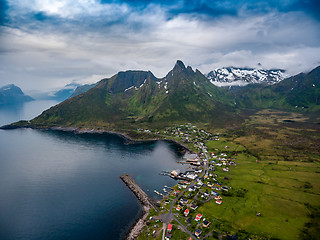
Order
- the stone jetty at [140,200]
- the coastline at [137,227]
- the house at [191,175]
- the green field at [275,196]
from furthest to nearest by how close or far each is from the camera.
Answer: the house at [191,175] < the stone jetty at [140,200] < the coastline at [137,227] < the green field at [275,196]

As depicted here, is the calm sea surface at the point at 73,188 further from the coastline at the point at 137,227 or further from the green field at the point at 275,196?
the green field at the point at 275,196

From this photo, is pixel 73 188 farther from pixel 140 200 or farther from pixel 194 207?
pixel 194 207

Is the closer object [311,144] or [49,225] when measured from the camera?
[49,225]

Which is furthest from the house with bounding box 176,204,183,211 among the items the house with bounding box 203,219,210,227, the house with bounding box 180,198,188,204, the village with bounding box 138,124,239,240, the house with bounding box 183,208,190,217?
the house with bounding box 203,219,210,227

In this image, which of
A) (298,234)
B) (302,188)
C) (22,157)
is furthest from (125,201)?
(22,157)

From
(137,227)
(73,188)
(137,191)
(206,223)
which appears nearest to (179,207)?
(206,223)

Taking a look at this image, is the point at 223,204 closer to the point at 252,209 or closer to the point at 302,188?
the point at 252,209

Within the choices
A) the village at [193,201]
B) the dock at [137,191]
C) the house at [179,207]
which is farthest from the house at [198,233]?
the dock at [137,191]

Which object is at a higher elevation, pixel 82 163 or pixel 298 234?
pixel 82 163
